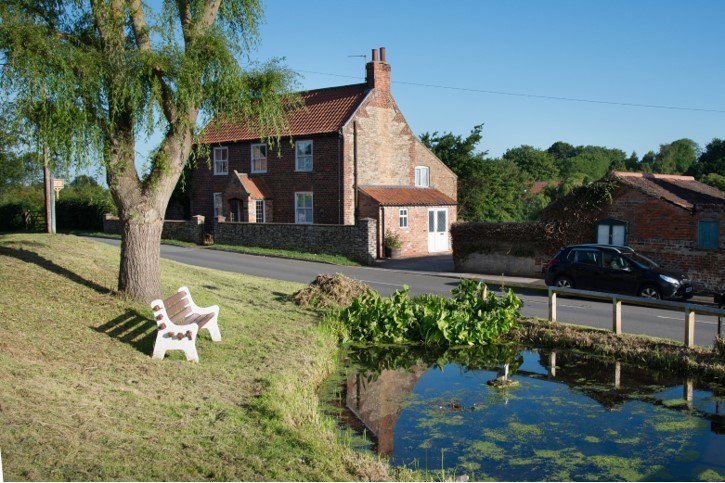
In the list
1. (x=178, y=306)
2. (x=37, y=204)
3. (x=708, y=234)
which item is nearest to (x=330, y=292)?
(x=178, y=306)

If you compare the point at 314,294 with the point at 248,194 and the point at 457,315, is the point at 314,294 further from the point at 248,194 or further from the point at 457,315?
the point at 248,194

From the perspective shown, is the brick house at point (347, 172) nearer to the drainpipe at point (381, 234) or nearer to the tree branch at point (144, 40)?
the drainpipe at point (381, 234)

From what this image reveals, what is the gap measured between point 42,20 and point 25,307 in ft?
18.5

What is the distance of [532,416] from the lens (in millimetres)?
10352

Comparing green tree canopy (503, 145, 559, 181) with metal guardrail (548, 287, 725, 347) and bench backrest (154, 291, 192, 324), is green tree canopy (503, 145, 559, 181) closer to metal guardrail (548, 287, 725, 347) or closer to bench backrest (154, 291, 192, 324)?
metal guardrail (548, 287, 725, 347)

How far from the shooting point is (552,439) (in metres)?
9.34

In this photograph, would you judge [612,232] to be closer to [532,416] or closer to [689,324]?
[689,324]

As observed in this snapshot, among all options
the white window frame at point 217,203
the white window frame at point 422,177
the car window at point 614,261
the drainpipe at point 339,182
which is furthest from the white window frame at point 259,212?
the car window at point 614,261

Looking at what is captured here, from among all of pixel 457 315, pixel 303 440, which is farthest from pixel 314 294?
pixel 303 440

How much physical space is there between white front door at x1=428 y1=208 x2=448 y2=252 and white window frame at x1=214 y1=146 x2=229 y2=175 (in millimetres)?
13144

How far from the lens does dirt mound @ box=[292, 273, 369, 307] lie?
1684cm

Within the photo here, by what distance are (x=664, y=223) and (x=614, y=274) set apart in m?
4.22

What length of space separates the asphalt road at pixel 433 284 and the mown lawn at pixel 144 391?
7.23 m

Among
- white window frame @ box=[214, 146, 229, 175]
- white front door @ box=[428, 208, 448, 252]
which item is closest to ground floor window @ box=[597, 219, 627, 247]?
white front door @ box=[428, 208, 448, 252]
